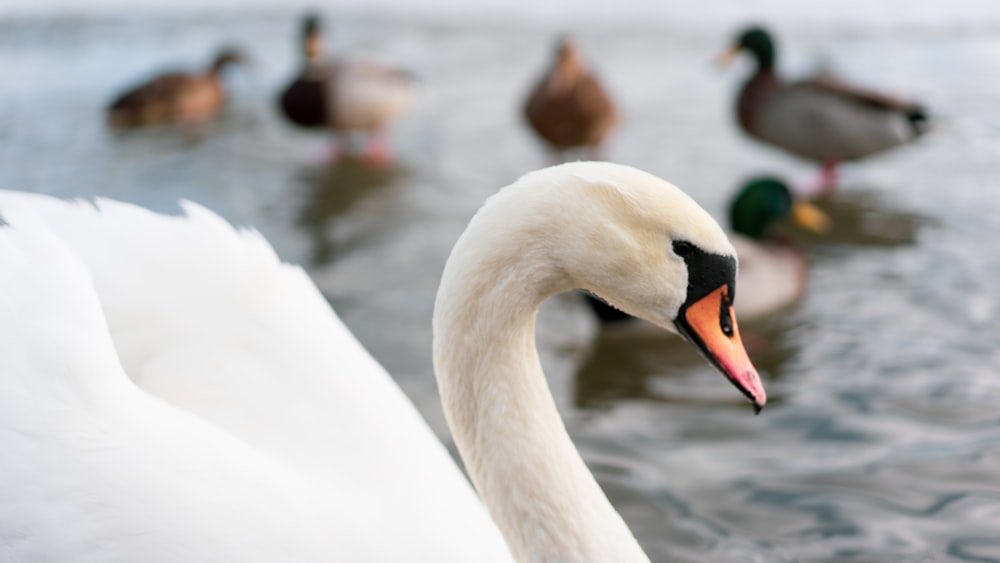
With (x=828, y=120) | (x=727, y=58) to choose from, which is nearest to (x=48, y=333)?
(x=828, y=120)

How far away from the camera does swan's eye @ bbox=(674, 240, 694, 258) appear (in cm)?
189

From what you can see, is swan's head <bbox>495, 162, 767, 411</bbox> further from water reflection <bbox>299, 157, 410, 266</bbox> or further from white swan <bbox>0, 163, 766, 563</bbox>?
water reflection <bbox>299, 157, 410, 266</bbox>

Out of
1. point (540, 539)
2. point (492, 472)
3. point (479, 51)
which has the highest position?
point (479, 51)

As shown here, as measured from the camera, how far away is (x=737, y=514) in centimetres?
314

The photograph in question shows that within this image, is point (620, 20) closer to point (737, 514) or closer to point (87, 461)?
point (737, 514)

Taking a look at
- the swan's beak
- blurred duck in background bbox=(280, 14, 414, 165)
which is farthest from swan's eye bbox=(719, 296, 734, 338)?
the swan's beak

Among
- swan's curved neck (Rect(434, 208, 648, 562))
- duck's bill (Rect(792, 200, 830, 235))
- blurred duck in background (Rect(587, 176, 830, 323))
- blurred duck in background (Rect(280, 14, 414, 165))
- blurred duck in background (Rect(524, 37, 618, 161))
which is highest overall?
blurred duck in background (Rect(280, 14, 414, 165))

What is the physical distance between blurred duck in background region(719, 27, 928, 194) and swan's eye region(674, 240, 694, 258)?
514 cm

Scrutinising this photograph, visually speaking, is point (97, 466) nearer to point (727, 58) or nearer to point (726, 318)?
point (726, 318)

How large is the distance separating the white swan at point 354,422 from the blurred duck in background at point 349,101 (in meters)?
5.44

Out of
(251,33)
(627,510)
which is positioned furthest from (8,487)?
(251,33)

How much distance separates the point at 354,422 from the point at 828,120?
519 cm

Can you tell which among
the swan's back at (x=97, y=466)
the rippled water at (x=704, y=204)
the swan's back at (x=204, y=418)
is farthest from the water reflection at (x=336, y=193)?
the swan's back at (x=97, y=466)

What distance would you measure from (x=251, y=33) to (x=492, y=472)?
1100 cm
